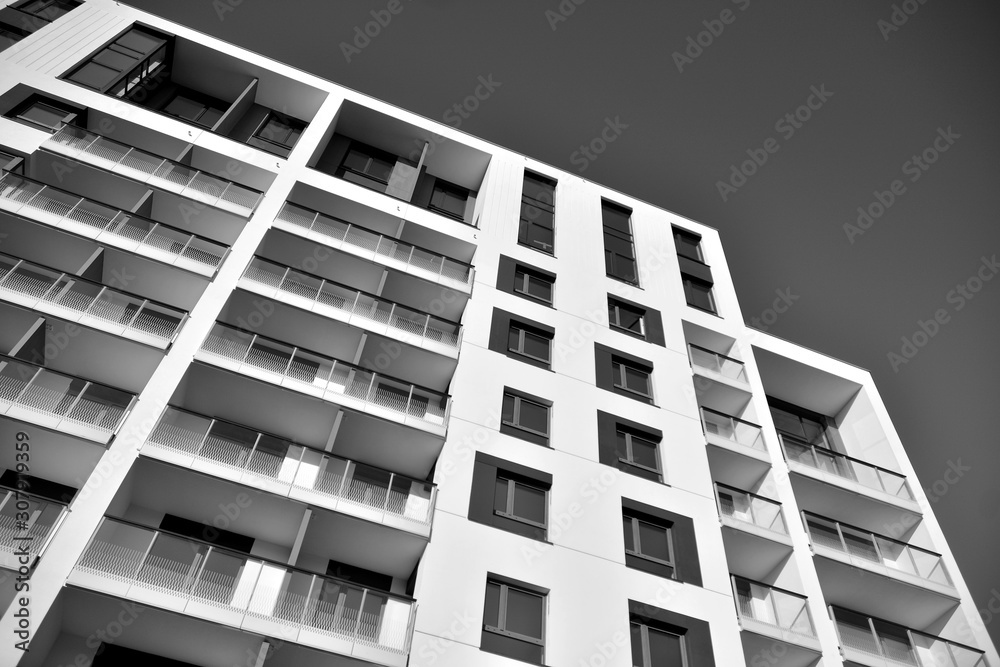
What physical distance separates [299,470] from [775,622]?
505 inches

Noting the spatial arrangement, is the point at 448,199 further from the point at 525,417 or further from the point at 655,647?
the point at 655,647

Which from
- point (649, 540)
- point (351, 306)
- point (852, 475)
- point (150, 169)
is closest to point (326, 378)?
point (351, 306)

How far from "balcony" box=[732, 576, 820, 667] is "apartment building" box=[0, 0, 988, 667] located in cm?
10

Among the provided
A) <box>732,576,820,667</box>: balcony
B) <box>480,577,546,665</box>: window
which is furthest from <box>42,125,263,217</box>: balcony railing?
<box>732,576,820,667</box>: balcony

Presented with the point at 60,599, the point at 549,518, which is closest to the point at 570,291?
the point at 549,518

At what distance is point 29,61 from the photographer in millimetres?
24484

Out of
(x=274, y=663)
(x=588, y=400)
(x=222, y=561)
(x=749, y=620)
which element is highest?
(x=588, y=400)

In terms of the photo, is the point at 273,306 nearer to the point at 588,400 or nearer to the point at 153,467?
the point at 153,467

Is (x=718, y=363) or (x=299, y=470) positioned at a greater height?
(x=718, y=363)

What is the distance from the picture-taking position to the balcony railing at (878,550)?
23397 mm

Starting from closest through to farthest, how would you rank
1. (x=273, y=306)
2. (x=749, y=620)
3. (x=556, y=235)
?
(x=749, y=620) → (x=273, y=306) → (x=556, y=235)

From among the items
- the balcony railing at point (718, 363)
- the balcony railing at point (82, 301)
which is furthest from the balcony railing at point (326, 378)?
the balcony railing at point (718, 363)

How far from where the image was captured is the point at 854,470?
27047 millimetres

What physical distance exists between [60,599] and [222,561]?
112 inches
